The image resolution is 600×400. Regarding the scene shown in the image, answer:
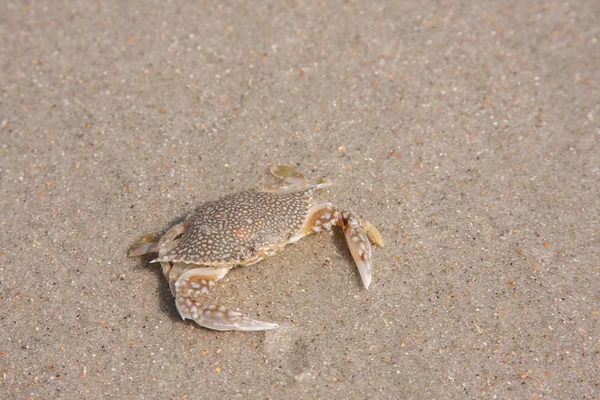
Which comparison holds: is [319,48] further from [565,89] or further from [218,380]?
[218,380]

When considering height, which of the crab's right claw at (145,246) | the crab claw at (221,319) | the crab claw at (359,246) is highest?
the crab's right claw at (145,246)

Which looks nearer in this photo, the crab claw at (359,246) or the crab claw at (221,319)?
the crab claw at (221,319)

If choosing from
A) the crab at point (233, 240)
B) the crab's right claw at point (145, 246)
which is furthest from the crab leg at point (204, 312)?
the crab's right claw at point (145, 246)

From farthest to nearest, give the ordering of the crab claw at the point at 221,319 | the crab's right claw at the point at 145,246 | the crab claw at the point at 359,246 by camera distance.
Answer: the crab's right claw at the point at 145,246 < the crab claw at the point at 359,246 < the crab claw at the point at 221,319

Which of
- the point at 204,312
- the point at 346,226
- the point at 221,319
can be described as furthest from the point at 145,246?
the point at 346,226

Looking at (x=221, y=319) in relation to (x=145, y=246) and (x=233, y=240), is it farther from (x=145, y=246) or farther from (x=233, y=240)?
(x=145, y=246)

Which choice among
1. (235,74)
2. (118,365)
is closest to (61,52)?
(235,74)

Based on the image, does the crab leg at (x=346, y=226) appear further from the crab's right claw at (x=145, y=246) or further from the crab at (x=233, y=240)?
the crab's right claw at (x=145, y=246)

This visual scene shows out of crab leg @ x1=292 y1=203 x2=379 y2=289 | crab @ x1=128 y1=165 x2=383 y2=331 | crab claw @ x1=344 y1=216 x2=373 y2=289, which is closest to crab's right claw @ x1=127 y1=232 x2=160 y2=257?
crab @ x1=128 y1=165 x2=383 y2=331
